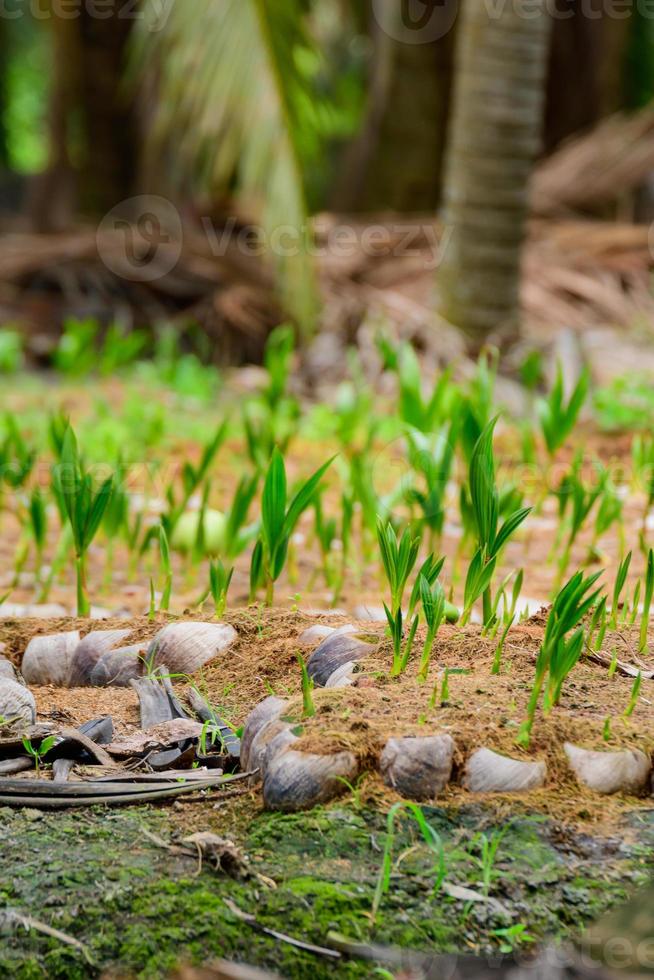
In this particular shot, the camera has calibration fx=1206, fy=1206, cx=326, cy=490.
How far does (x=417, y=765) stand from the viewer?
167 cm

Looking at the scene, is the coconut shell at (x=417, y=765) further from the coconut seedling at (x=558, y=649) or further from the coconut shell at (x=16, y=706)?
the coconut shell at (x=16, y=706)

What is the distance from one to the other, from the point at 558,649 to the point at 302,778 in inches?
16.4

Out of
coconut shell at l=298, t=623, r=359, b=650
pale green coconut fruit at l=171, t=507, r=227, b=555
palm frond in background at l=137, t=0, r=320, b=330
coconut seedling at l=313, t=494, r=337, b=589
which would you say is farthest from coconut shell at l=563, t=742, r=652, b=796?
palm frond in background at l=137, t=0, r=320, b=330

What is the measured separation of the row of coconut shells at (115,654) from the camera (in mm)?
2096

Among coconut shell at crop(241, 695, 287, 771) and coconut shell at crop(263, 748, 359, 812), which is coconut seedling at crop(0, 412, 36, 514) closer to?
coconut shell at crop(241, 695, 287, 771)

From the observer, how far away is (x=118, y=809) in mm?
1681

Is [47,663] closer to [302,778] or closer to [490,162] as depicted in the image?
[302,778]

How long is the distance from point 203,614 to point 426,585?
1.91 feet

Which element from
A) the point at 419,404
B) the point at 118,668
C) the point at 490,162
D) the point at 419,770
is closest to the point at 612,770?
the point at 419,770

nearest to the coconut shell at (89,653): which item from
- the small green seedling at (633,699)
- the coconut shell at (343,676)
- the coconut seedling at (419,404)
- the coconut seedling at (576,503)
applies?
the coconut shell at (343,676)

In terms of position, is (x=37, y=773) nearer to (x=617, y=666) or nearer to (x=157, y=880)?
(x=157, y=880)

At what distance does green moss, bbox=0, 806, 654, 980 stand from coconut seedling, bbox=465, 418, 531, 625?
566 millimetres

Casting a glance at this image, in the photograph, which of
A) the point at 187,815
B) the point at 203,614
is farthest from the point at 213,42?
the point at 187,815

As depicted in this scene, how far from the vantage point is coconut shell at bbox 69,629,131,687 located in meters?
2.14
